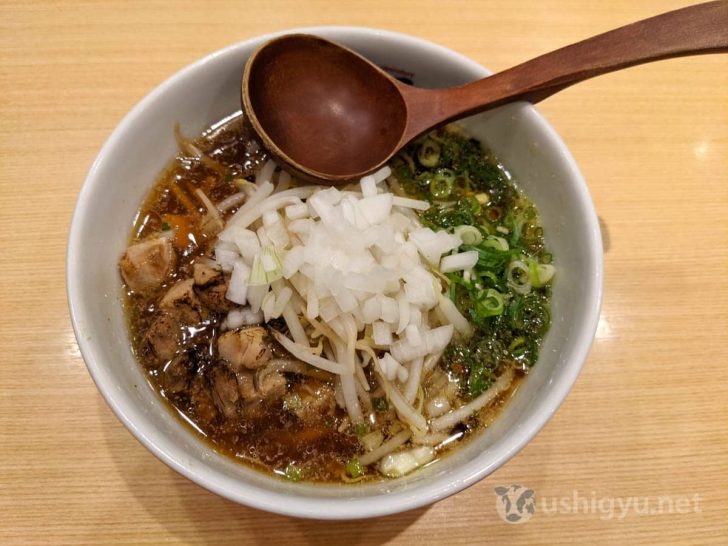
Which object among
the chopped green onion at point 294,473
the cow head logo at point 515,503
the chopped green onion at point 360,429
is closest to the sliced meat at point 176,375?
the chopped green onion at point 294,473

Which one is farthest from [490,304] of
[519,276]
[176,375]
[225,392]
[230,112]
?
[230,112]

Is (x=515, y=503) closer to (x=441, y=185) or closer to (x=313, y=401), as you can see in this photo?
(x=313, y=401)

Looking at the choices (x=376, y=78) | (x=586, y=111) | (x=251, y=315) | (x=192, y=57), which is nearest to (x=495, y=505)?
(x=251, y=315)

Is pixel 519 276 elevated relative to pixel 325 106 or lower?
lower

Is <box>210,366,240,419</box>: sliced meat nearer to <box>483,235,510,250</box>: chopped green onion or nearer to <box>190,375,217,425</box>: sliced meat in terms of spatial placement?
<box>190,375,217,425</box>: sliced meat

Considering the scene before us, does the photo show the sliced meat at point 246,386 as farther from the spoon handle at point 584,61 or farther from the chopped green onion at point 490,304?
the spoon handle at point 584,61

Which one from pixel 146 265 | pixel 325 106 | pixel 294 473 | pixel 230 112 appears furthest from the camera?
pixel 230 112

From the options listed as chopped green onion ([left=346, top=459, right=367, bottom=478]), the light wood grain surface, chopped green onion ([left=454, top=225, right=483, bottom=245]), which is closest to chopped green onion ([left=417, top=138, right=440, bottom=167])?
chopped green onion ([left=454, top=225, right=483, bottom=245])
